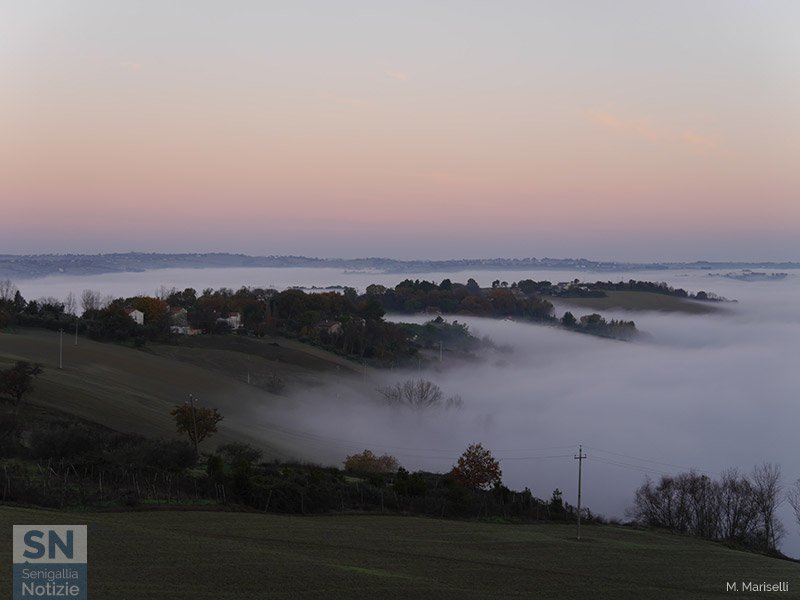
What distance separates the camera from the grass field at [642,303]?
17262 cm

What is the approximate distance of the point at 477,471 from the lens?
43.4 metres

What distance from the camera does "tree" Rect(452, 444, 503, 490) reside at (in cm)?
4300

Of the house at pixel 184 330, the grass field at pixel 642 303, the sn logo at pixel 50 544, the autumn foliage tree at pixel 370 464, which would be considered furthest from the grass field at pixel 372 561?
the grass field at pixel 642 303

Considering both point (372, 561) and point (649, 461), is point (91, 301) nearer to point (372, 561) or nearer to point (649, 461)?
point (649, 461)

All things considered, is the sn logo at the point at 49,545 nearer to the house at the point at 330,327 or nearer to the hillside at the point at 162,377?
the hillside at the point at 162,377

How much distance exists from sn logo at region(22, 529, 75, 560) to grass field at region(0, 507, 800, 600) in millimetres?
465

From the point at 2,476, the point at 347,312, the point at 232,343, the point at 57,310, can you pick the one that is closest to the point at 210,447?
the point at 2,476

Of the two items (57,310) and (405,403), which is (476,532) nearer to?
(405,403)

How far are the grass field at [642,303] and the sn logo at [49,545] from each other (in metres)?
158

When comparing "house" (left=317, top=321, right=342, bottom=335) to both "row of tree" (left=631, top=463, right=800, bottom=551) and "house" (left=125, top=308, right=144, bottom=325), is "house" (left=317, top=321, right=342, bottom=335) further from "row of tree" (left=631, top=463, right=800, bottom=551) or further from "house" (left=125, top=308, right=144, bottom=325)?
"row of tree" (left=631, top=463, right=800, bottom=551)

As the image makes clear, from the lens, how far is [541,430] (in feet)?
232

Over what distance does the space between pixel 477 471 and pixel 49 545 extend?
25.1 metres

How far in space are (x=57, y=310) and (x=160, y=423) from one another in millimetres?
45737

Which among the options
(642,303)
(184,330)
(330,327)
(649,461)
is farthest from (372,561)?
(642,303)
